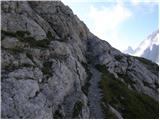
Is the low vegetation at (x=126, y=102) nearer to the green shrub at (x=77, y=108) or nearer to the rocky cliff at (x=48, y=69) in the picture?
the rocky cliff at (x=48, y=69)

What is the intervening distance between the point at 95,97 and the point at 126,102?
8199 mm

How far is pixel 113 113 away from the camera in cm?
5462

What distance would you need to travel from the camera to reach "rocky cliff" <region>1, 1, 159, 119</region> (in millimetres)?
43031

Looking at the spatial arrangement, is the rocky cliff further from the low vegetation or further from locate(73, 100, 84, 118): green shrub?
the low vegetation

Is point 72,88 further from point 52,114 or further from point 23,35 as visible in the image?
point 23,35

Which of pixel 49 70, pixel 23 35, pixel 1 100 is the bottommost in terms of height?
pixel 1 100

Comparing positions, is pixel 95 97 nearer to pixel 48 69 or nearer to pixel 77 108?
pixel 77 108

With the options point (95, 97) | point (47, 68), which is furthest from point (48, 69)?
point (95, 97)

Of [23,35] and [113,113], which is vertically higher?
[23,35]

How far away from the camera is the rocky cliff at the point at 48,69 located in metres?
43.0

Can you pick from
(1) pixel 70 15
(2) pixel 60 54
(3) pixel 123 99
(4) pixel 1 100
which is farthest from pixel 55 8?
(4) pixel 1 100

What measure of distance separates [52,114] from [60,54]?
22.6 metres

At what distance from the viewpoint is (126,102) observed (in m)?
64.7

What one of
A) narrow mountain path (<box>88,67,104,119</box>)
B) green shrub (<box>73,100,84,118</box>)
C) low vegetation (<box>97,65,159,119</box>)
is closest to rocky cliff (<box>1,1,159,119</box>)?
green shrub (<box>73,100,84,118</box>)
